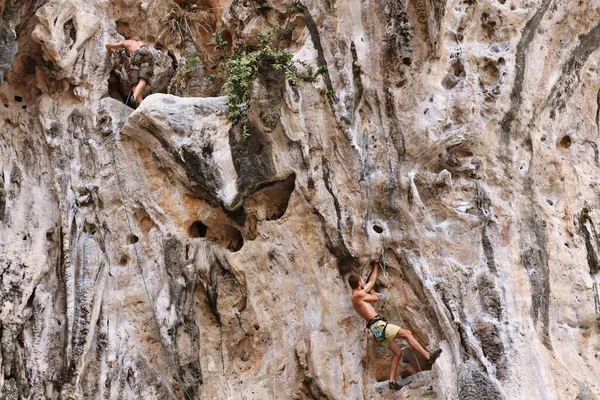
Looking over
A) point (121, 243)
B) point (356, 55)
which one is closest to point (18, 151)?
point (121, 243)

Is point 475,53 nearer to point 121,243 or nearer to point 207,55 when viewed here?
point 207,55

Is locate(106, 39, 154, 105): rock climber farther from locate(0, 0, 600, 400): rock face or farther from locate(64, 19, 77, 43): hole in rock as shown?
locate(0, 0, 600, 400): rock face

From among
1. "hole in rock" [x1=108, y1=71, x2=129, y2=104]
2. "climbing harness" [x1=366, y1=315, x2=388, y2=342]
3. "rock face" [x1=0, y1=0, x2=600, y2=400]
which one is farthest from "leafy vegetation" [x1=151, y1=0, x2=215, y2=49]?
"climbing harness" [x1=366, y1=315, x2=388, y2=342]

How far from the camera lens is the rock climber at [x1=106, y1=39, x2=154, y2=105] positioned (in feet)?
32.2

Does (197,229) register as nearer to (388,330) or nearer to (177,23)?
(388,330)

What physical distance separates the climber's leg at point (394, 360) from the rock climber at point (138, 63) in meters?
4.64

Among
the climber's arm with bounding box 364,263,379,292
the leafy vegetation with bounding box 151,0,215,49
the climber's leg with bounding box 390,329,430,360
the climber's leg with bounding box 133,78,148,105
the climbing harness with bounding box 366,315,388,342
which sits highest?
the leafy vegetation with bounding box 151,0,215,49

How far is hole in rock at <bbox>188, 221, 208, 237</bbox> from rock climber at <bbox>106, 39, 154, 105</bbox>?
1971mm

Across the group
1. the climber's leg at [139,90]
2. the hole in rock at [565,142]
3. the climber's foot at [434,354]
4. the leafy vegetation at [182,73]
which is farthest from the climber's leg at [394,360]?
the climber's leg at [139,90]

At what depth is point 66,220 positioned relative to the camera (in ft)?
29.9

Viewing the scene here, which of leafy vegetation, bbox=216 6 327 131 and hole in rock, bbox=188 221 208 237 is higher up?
leafy vegetation, bbox=216 6 327 131

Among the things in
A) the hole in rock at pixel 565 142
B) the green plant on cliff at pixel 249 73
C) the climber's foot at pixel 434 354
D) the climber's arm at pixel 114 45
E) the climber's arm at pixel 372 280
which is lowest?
the climber's foot at pixel 434 354

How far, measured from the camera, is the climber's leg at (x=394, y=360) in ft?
24.9

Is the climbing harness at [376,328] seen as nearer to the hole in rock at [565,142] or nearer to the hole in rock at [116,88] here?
the hole in rock at [565,142]
